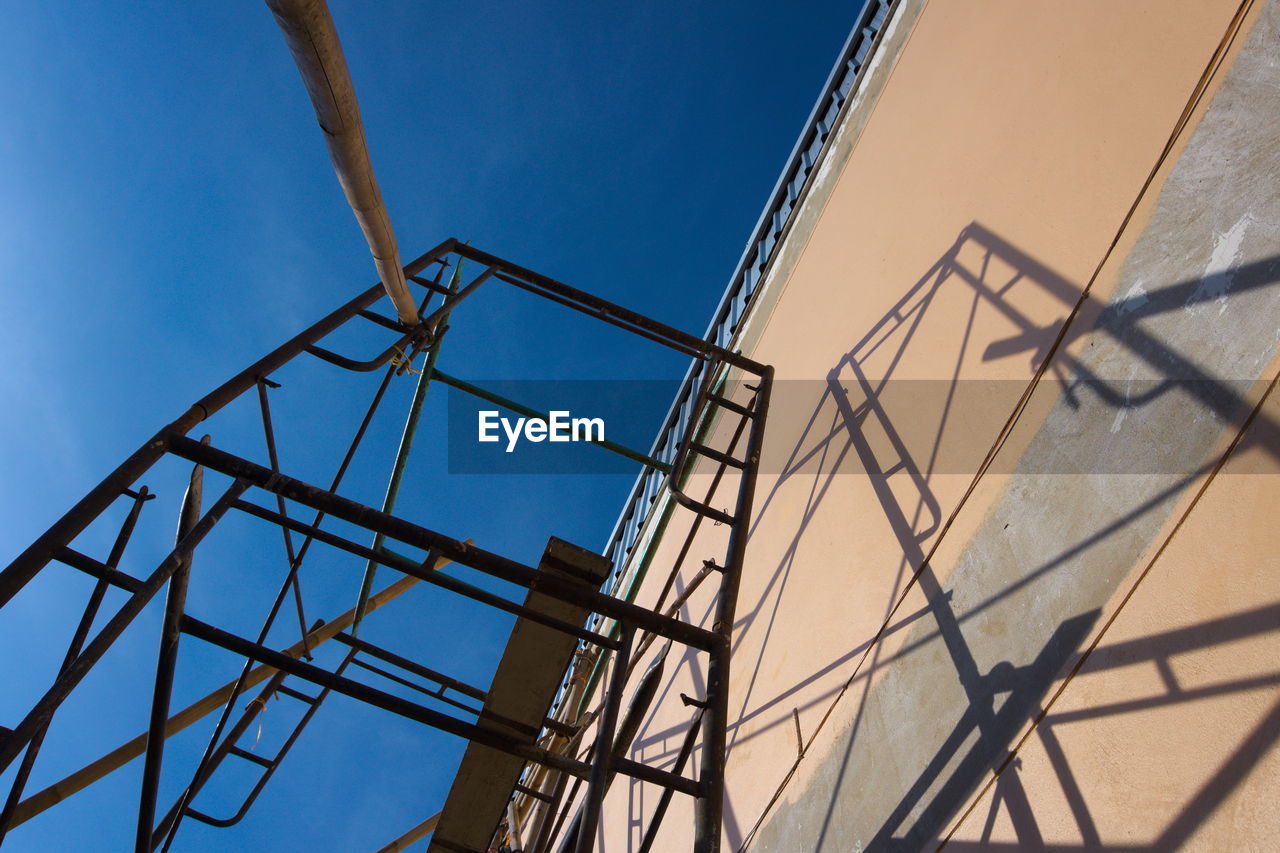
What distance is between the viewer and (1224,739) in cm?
263

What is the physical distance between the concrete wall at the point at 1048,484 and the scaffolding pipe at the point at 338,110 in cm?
324

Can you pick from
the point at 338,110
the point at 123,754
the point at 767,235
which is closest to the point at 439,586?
the point at 338,110

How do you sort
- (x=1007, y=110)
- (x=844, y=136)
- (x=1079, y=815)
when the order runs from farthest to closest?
(x=844, y=136) → (x=1007, y=110) → (x=1079, y=815)

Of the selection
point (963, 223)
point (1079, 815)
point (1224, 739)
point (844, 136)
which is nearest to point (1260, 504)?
point (1224, 739)

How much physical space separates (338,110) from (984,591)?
11.8 ft

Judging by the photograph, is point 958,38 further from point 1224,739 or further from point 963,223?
point 1224,739

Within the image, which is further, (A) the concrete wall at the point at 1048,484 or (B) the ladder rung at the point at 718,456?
(B) the ladder rung at the point at 718,456

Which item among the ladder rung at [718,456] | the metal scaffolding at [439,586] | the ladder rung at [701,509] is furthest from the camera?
the ladder rung at [718,456]

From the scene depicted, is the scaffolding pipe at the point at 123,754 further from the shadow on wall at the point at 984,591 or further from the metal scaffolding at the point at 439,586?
the shadow on wall at the point at 984,591

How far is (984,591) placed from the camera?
Answer: 3916 mm

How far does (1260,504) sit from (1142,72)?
2.35 m

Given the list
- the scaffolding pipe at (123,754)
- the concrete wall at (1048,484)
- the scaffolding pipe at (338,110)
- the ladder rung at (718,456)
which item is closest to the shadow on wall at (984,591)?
the concrete wall at (1048,484)

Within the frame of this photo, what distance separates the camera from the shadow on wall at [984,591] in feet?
9.84

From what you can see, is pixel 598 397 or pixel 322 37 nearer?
pixel 322 37
